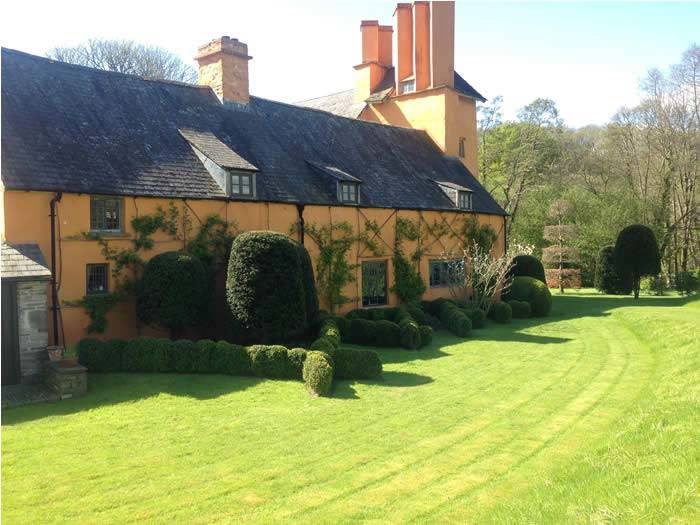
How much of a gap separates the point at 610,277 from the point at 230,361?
93.0ft

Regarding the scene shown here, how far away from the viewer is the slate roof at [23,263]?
12797 millimetres

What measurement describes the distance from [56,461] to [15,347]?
485 cm

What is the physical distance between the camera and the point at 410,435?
1031 centimetres

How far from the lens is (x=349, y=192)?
22.9m

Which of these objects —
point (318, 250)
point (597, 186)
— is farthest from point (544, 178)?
point (318, 250)

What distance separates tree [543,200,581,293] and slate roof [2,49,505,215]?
14626 mm

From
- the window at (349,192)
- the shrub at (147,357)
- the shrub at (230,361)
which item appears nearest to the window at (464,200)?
the window at (349,192)

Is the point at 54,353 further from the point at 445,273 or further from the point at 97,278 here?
the point at 445,273

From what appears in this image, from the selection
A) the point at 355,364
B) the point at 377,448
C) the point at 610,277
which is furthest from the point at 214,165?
the point at 610,277

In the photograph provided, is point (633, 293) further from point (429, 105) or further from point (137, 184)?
point (137, 184)

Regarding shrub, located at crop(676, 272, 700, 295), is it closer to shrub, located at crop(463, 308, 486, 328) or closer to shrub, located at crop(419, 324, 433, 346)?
shrub, located at crop(463, 308, 486, 328)

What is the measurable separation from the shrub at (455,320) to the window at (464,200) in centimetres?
631

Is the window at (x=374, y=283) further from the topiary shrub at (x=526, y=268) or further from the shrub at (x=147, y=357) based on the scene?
the shrub at (x=147, y=357)

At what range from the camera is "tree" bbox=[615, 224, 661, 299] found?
33.1 meters
